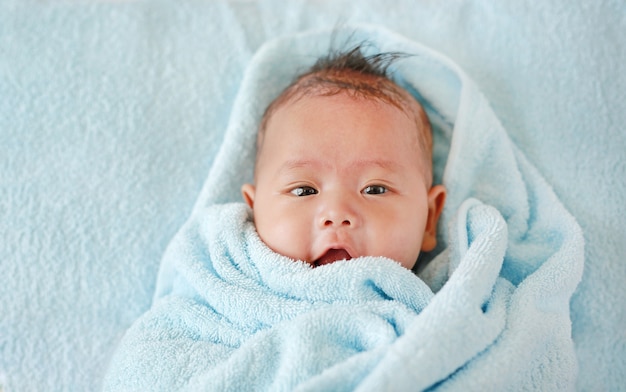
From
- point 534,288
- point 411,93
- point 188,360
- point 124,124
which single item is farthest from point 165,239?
point 534,288

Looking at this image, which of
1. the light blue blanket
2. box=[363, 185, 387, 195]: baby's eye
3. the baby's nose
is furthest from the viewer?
box=[363, 185, 387, 195]: baby's eye

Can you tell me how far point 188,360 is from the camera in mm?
1119

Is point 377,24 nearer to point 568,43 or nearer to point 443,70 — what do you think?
point 443,70

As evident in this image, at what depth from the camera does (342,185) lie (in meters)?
1.23

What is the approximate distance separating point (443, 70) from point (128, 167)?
83cm

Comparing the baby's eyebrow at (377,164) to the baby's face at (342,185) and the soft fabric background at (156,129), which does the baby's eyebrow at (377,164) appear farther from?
the soft fabric background at (156,129)

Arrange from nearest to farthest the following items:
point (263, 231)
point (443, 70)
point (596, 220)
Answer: point (263, 231)
point (596, 220)
point (443, 70)

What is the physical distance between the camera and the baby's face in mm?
1193

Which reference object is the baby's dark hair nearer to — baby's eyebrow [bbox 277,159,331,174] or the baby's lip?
baby's eyebrow [bbox 277,159,331,174]

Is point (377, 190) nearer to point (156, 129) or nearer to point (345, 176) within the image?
point (345, 176)

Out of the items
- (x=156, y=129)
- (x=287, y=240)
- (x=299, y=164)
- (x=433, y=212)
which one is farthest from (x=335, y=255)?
(x=156, y=129)

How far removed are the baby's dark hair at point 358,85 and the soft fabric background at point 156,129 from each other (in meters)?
0.20

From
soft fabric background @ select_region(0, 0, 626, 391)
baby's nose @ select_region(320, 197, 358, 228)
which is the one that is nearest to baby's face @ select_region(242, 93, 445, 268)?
baby's nose @ select_region(320, 197, 358, 228)

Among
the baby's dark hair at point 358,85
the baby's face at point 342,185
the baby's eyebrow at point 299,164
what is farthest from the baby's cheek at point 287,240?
the baby's dark hair at point 358,85
